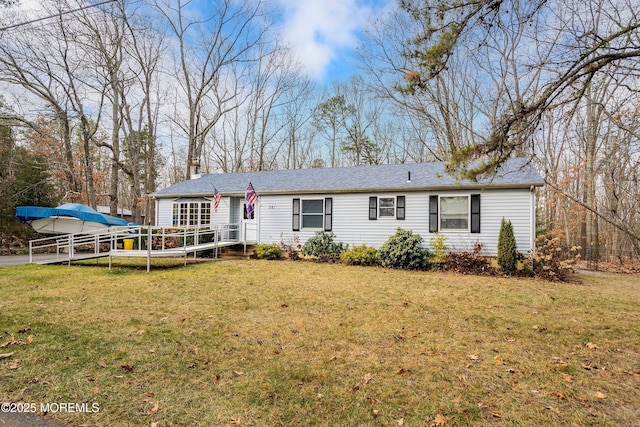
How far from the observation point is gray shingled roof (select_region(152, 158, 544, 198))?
35.9 ft

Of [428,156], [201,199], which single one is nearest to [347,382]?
[201,199]

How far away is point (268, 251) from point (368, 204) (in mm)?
4590

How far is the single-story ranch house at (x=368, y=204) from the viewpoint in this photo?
11.0m

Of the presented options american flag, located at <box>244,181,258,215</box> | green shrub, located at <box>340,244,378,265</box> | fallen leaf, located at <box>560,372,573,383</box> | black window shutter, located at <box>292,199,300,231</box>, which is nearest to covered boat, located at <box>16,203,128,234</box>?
american flag, located at <box>244,181,258,215</box>

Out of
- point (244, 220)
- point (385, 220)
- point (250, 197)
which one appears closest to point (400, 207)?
point (385, 220)

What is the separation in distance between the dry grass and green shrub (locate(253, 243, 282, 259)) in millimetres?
6031

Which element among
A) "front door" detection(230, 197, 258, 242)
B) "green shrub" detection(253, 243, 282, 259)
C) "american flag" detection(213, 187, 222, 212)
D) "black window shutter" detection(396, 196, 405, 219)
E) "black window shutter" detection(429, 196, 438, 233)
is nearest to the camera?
"black window shutter" detection(429, 196, 438, 233)

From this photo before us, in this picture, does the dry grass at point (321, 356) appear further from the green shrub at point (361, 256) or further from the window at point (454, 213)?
the green shrub at point (361, 256)

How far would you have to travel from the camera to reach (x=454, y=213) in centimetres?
1177

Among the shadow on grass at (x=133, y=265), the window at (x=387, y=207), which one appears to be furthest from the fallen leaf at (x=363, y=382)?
the window at (x=387, y=207)

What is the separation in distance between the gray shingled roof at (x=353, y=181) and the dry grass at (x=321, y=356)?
4.76 meters

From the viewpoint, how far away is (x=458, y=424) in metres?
2.58

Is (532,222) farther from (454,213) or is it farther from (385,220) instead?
(385,220)

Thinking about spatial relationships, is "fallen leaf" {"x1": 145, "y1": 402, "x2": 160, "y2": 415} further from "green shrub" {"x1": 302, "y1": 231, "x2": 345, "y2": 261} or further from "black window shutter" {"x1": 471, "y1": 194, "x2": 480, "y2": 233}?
"black window shutter" {"x1": 471, "y1": 194, "x2": 480, "y2": 233}
